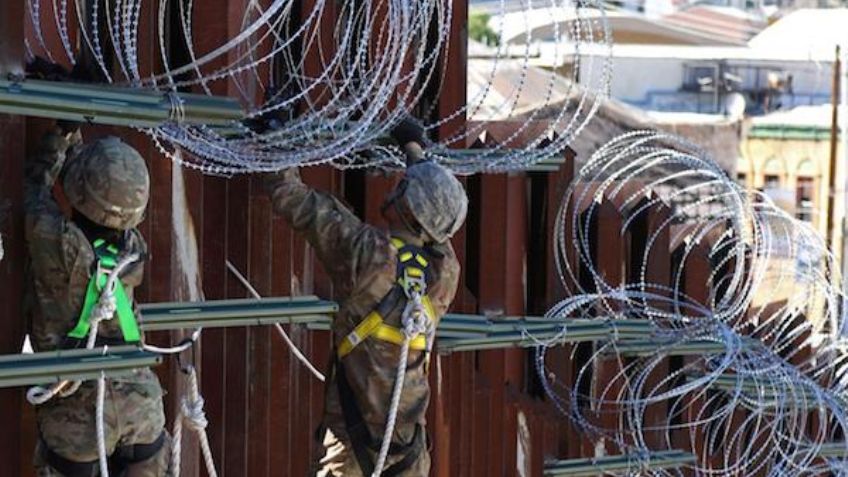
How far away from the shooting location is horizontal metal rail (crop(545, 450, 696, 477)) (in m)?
13.9

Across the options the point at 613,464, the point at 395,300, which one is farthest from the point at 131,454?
the point at 613,464

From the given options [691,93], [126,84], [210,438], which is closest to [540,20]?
[691,93]

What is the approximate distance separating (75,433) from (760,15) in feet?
102

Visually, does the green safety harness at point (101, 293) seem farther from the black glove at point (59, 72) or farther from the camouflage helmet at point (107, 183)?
the black glove at point (59, 72)

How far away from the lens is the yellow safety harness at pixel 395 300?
33.5 feet

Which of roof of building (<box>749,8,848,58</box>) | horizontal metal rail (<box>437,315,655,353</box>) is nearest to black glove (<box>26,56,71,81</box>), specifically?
horizontal metal rail (<box>437,315,655,353</box>)

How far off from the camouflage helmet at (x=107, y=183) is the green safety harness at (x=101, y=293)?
0.29 feet

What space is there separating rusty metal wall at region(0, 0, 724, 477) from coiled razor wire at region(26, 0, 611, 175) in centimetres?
13

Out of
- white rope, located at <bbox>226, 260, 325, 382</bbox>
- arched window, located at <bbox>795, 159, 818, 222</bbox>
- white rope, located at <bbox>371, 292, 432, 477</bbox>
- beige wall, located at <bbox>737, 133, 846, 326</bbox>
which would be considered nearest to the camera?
white rope, located at <bbox>371, 292, 432, 477</bbox>

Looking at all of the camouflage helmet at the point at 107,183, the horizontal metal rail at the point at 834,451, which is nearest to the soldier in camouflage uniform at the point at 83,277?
the camouflage helmet at the point at 107,183

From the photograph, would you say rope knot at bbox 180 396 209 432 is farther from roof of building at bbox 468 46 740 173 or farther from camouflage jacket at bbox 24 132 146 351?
roof of building at bbox 468 46 740 173

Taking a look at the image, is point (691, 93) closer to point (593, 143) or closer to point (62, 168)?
point (593, 143)

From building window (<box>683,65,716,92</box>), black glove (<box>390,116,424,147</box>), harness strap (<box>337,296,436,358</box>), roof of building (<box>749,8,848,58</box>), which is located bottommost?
harness strap (<box>337,296,436,358</box>)

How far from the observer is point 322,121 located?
1045cm
